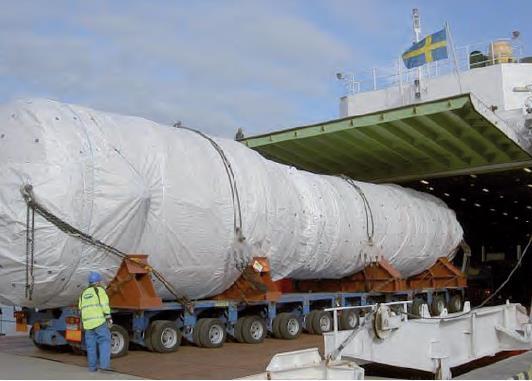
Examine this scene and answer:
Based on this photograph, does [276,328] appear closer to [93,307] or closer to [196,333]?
[196,333]

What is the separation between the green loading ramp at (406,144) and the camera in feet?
50.7

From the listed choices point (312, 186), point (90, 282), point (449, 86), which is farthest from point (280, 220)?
point (449, 86)

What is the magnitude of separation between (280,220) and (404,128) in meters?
5.40

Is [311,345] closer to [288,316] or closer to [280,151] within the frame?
[288,316]

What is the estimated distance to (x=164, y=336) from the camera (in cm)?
1063

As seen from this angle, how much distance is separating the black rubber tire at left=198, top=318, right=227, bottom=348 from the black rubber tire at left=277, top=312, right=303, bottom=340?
1.67 metres

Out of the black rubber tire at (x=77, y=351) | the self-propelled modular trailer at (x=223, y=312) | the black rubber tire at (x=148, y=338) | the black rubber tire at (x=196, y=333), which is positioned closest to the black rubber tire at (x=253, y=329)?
the self-propelled modular trailer at (x=223, y=312)

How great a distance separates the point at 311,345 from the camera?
1221 centimetres

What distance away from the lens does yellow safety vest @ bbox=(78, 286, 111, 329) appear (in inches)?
350

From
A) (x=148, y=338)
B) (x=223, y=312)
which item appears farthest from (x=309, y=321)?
→ (x=148, y=338)

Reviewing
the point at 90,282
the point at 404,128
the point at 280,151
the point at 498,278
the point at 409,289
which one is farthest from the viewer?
the point at 498,278

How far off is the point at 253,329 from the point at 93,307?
13.8 ft

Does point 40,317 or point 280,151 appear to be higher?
point 280,151

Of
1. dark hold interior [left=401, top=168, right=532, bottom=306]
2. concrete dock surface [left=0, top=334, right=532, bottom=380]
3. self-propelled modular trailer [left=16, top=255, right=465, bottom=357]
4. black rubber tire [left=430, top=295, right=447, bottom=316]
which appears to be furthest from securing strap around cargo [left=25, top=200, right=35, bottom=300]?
dark hold interior [left=401, top=168, right=532, bottom=306]
